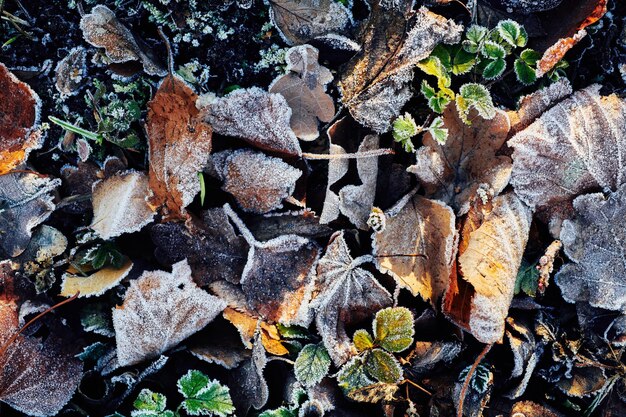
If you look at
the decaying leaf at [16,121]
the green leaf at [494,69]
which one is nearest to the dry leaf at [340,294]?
the green leaf at [494,69]

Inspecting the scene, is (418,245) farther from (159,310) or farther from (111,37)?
(111,37)

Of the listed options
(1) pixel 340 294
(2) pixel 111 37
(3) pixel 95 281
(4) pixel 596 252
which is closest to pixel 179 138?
(2) pixel 111 37

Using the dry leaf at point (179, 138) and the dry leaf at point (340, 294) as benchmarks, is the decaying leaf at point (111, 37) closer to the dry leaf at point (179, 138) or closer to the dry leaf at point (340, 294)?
the dry leaf at point (179, 138)

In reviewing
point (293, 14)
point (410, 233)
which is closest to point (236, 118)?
point (293, 14)

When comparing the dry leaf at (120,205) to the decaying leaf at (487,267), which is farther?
the dry leaf at (120,205)

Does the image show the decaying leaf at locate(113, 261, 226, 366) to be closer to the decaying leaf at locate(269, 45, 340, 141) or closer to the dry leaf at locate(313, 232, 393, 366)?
→ the dry leaf at locate(313, 232, 393, 366)

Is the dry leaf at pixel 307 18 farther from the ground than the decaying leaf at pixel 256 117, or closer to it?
farther from the ground

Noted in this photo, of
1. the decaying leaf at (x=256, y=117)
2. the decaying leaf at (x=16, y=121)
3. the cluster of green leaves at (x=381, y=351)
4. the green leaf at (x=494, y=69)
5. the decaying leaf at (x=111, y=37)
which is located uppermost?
the green leaf at (x=494, y=69)
